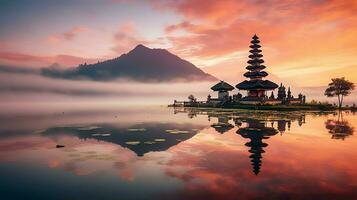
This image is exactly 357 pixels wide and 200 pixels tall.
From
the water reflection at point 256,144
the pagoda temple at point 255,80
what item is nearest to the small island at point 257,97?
the pagoda temple at point 255,80

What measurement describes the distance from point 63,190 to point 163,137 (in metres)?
13.3

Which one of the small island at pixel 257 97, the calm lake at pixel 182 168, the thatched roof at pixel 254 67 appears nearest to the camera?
the calm lake at pixel 182 168

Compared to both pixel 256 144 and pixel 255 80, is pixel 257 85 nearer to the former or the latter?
pixel 255 80

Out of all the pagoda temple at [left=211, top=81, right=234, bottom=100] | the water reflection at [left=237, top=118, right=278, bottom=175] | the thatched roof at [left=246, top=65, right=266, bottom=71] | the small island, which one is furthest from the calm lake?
the pagoda temple at [left=211, top=81, right=234, bottom=100]

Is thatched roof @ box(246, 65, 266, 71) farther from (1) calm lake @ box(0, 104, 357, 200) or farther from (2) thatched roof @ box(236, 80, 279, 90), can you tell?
(1) calm lake @ box(0, 104, 357, 200)

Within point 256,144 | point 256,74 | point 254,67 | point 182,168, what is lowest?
point 182,168

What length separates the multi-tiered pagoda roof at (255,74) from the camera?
214ft

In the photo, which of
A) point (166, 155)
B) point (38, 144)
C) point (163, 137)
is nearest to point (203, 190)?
point (166, 155)

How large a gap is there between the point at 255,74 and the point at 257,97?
6.60 m

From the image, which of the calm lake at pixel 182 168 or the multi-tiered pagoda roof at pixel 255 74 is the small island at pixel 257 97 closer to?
the multi-tiered pagoda roof at pixel 255 74

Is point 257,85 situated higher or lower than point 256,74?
lower

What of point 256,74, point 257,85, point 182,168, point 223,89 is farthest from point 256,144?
point 223,89

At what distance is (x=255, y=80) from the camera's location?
67938mm

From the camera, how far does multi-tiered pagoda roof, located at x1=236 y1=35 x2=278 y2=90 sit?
214ft
